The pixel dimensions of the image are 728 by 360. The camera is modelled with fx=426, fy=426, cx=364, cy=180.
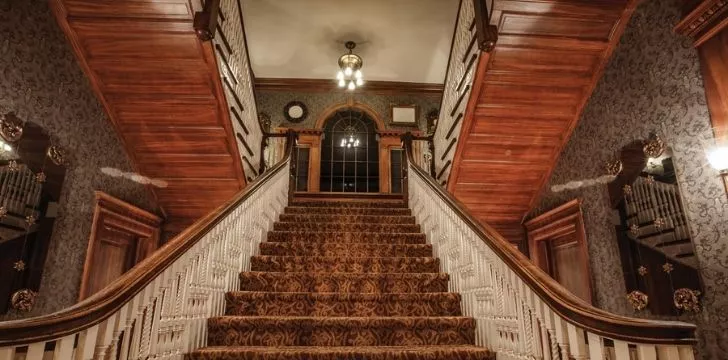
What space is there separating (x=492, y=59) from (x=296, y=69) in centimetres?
459

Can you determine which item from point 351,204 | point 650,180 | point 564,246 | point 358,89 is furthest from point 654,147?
point 358,89

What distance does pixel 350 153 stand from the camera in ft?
26.4

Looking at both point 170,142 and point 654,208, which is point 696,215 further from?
point 170,142

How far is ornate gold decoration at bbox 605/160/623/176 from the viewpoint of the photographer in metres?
3.68

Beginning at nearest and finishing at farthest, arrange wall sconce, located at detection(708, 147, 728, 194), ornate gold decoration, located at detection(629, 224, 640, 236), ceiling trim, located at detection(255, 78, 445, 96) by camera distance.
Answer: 1. wall sconce, located at detection(708, 147, 728, 194)
2. ornate gold decoration, located at detection(629, 224, 640, 236)
3. ceiling trim, located at detection(255, 78, 445, 96)

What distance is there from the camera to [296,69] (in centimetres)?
761

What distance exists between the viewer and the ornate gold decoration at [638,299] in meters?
3.27

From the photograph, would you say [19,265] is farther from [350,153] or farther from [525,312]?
[350,153]

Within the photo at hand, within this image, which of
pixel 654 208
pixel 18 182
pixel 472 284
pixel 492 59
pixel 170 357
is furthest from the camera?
pixel 492 59

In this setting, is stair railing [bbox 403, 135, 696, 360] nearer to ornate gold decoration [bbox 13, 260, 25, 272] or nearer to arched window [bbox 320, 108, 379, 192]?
ornate gold decoration [bbox 13, 260, 25, 272]

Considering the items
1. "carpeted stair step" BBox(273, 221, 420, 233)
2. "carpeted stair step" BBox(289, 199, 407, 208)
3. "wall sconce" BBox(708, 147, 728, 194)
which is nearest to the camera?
"wall sconce" BBox(708, 147, 728, 194)

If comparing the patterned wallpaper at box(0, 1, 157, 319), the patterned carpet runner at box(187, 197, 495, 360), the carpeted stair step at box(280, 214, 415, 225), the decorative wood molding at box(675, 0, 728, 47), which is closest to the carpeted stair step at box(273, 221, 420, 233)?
→ the carpeted stair step at box(280, 214, 415, 225)

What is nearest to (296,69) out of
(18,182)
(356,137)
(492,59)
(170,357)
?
(356,137)

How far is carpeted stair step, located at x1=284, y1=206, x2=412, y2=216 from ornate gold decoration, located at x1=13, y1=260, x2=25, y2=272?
94.8 inches
